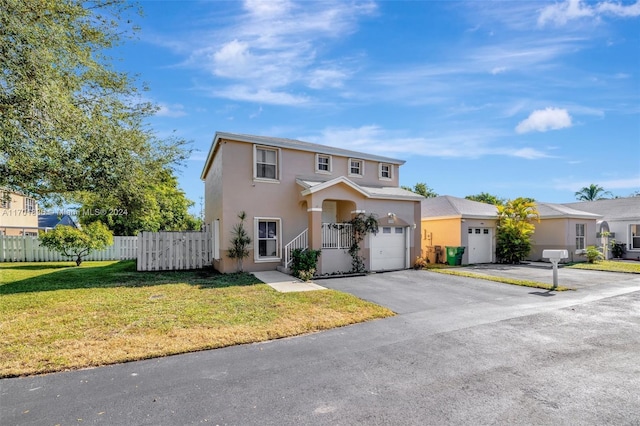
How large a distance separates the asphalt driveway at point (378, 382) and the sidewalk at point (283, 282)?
372 centimetres

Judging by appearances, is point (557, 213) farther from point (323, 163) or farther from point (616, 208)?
point (323, 163)

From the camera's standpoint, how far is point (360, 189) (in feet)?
45.0

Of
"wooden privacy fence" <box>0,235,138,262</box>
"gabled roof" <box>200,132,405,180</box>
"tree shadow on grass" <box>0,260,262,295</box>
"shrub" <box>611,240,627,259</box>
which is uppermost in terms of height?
"gabled roof" <box>200,132,405,180</box>

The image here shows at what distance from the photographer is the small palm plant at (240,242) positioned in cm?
1287

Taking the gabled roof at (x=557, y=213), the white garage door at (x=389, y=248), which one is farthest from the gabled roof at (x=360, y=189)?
the gabled roof at (x=557, y=213)

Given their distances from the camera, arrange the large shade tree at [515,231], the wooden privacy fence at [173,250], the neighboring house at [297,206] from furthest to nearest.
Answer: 1. the large shade tree at [515,231]
2. the wooden privacy fence at [173,250]
3. the neighboring house at [297,206]

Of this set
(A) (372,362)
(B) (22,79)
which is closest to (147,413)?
(A) (372,362)

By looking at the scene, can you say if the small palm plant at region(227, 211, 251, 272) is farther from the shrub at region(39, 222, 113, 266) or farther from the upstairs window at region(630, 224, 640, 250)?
the upstairs window at region(630, 224, 640, 250)

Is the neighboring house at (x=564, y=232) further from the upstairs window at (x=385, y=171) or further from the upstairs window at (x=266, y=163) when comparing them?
the upstairs window at (x=266, y=163)

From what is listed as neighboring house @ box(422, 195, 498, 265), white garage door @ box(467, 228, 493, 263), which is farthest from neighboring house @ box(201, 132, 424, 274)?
white garage door @ box(467, 228, 493, 263)

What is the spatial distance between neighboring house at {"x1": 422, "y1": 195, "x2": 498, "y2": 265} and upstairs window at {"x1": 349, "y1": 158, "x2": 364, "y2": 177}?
6487 millimetres

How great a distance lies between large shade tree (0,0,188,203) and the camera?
7.07 meters

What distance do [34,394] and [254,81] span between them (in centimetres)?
1076

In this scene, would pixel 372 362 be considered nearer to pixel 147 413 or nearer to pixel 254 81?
pixel 147 413
